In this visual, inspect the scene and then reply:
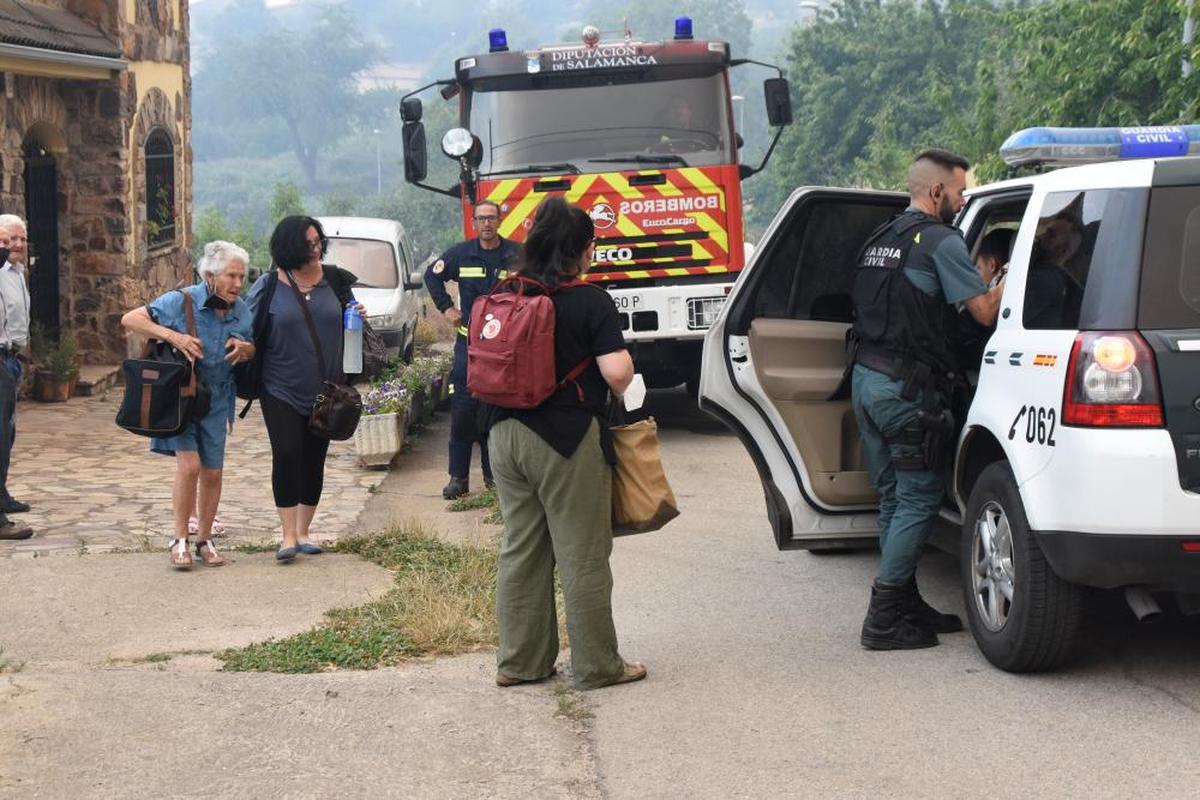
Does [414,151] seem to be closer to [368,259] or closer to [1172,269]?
[368,259]

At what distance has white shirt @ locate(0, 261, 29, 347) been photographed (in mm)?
8938

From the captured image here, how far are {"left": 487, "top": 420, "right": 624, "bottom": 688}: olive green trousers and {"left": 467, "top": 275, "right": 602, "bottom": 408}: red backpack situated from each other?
6.4 inches

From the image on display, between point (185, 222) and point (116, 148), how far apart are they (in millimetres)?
3789

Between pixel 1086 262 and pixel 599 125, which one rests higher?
pixel 599 125

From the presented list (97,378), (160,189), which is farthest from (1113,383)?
(160,189)

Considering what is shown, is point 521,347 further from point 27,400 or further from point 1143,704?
point 27,400

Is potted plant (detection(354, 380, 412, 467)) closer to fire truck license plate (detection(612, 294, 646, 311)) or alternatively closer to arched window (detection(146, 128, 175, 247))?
fire truck license plate (detection(612, 294, 646, 311))

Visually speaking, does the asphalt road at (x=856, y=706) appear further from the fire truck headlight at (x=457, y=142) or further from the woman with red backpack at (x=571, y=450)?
the fire truck headlight at (x=457, y=142)

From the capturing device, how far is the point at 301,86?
518ft

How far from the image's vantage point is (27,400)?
613 inches

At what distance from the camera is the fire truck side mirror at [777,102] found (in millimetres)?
13062

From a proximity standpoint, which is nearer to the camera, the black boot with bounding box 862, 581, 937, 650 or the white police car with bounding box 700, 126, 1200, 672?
the white police car with bounding box 700, 126, 1200, 672

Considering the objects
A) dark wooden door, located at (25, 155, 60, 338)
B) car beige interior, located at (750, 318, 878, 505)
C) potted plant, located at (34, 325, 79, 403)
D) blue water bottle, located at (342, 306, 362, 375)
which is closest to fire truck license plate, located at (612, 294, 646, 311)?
blue water bottle, located at (342, 306, 362, 375)

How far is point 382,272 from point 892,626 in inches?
518
